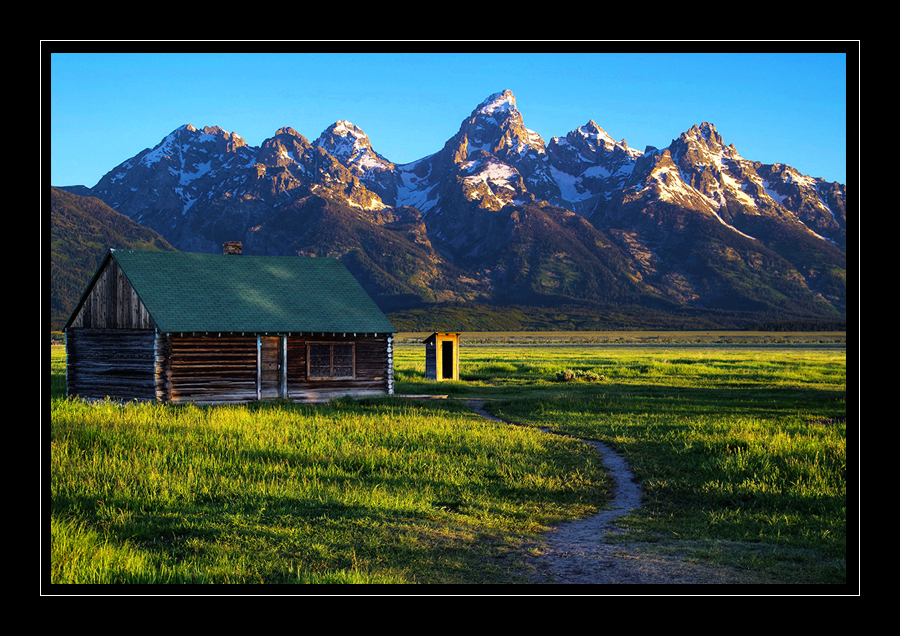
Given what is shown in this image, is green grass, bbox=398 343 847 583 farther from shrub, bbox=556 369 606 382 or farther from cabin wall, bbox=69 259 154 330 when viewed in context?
cabin wall, bbox=69 259 154 330

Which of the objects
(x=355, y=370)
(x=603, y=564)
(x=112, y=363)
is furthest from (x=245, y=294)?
(x=603, y=564)

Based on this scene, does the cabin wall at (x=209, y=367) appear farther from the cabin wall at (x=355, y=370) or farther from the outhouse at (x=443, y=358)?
the outhouse at (x=443, y=358)

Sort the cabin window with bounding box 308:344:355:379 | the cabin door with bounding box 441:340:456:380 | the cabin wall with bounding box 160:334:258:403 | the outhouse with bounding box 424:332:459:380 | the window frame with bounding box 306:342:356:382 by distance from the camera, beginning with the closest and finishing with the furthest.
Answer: the cabin wall with bounding box 160:334:258:403, the window frame with bounding box 306:342:356:382, the cabin window with bounding box 308:344:355:379, the outhouse with bounding box 424:332:459:380, the cabin door with bounding box 441:340:456:380

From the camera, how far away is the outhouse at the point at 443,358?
44500mm

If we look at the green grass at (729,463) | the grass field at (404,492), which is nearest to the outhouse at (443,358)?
the green grass at (729,463)

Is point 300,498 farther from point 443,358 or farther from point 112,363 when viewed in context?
point 443,358

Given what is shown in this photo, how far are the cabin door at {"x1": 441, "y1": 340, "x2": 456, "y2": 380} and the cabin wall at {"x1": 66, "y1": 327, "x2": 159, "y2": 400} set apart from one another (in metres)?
19.5

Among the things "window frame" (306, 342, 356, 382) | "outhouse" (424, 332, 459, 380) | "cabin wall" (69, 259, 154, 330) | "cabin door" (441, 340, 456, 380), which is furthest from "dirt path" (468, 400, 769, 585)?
"cabin door" (441, 340, 456, 380)

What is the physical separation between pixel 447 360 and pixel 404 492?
32.3 meters

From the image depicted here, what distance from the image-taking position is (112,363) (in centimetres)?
3019

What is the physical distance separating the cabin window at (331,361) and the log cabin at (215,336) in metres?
0.04

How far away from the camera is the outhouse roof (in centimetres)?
2984
